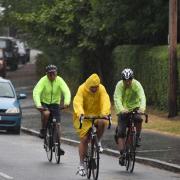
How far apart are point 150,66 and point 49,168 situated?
44.9ft

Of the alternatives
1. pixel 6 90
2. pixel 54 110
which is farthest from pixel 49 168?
pixel 6 90

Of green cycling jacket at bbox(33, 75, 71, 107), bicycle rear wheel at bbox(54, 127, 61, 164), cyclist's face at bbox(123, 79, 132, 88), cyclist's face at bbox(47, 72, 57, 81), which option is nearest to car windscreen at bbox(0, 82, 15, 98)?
green cycling jacket at bbox(33, 75, 71, 107)

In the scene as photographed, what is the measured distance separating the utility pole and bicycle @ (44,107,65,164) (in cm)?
906

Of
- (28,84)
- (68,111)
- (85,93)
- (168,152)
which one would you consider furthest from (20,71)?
(85,93)

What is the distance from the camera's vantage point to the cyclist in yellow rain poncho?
12.7m

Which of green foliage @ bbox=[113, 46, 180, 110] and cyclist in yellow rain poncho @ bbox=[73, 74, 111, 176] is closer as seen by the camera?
cyclist in yellow rain poncho @ bbox=[73, 74, 111, 176]

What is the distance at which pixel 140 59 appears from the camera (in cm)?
2878

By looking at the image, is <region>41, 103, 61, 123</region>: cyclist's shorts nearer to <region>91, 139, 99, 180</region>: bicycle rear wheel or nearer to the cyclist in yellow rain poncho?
the cyclist in yellow rain poncho

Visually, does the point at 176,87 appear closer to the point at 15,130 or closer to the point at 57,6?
the point at 15,130

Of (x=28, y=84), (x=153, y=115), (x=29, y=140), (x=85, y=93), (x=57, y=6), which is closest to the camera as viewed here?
(x=85, y=93)

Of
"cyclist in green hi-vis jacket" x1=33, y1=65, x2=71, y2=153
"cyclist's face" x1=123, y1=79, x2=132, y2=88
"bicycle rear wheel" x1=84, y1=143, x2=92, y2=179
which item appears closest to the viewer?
"bicycle rear wheel" x1=84, y1=143, x2=92, y2=179

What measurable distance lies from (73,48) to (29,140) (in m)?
12.8

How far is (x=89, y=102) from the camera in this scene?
12.9 meters

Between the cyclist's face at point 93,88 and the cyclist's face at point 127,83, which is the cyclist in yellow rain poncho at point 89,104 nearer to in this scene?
the cyclist's face at point 93,88
